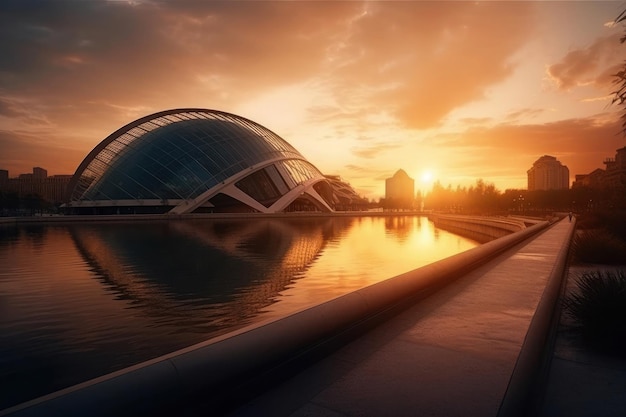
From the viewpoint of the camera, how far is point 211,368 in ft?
13.8

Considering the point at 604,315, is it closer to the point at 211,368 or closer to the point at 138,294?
the point at 211,368

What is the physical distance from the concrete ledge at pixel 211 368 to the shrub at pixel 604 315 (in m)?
2.75

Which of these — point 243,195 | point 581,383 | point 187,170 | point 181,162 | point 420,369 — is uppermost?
point 181,162

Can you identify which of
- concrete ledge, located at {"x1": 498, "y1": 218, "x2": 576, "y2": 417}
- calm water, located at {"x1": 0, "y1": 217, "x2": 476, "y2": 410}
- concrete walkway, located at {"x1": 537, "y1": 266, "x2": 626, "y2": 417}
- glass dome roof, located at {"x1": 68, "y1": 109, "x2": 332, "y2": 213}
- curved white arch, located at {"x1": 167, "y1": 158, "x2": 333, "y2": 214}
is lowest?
calm water, located at {"x1": 0, "y1": 217, "x2": 476, "y2": 410}

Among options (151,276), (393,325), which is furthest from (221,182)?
(393,325)

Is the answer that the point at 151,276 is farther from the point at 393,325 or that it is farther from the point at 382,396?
the point at 382,396

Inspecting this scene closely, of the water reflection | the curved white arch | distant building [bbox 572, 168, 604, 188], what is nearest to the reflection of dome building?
the curved white arch

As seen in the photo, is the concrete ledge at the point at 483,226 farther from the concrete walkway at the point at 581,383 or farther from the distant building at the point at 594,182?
the distant building at the point at 594,182

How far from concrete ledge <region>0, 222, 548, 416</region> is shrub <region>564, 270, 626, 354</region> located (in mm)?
2751

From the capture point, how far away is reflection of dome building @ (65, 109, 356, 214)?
228ft

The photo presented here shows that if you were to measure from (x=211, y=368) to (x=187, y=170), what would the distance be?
68.7m

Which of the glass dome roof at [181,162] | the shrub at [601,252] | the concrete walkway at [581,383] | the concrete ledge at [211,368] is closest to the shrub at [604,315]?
the concrete walkway at [581,383]

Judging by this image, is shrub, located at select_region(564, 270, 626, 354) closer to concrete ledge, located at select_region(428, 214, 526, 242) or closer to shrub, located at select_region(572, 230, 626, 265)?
shrub, located at select_region(572, 230, 626, 265)

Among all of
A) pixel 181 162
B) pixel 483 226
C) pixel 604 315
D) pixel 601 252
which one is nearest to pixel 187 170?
pixel 181 162
